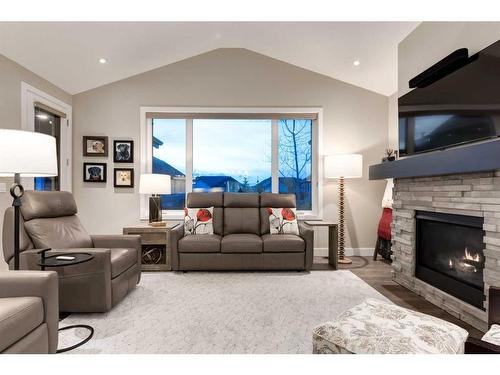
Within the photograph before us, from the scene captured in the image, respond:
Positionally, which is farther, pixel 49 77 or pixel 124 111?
pixel 124 111

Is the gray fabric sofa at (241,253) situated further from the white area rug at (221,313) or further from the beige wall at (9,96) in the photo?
the beige wall at (9,96)

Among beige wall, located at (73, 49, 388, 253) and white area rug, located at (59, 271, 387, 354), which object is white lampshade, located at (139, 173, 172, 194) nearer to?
beige wall, located at (73, 49, 388, 253)

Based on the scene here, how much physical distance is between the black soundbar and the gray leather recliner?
3.10 metres

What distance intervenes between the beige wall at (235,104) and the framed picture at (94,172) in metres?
0.08

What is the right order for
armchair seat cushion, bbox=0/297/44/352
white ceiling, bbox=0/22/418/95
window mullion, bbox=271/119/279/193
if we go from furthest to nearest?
window mullion, bbox=271/119/279/193 < white ceiling, bbox=0/22/418/95 < armchair seat cushion, bbox=0/297/44/352

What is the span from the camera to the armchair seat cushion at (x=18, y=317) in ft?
4.10

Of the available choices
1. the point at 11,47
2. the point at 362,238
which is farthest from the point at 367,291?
the point at 11,47

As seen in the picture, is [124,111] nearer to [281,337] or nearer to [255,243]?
[255,243]

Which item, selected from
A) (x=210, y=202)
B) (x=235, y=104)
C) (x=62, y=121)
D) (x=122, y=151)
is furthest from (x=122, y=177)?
(x=235, y=104)

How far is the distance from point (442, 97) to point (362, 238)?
2457mm

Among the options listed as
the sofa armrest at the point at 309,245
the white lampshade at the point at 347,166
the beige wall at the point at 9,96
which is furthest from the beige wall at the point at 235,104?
the beige wall at the point at 9,96

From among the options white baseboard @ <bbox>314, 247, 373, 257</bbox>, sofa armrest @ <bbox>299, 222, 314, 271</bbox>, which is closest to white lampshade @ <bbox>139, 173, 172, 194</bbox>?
sofa armrest @ <bbox>299, 222, 314, 271</bbox>

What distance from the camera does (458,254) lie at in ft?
7.71

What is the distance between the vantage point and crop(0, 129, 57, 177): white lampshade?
5.40ft
